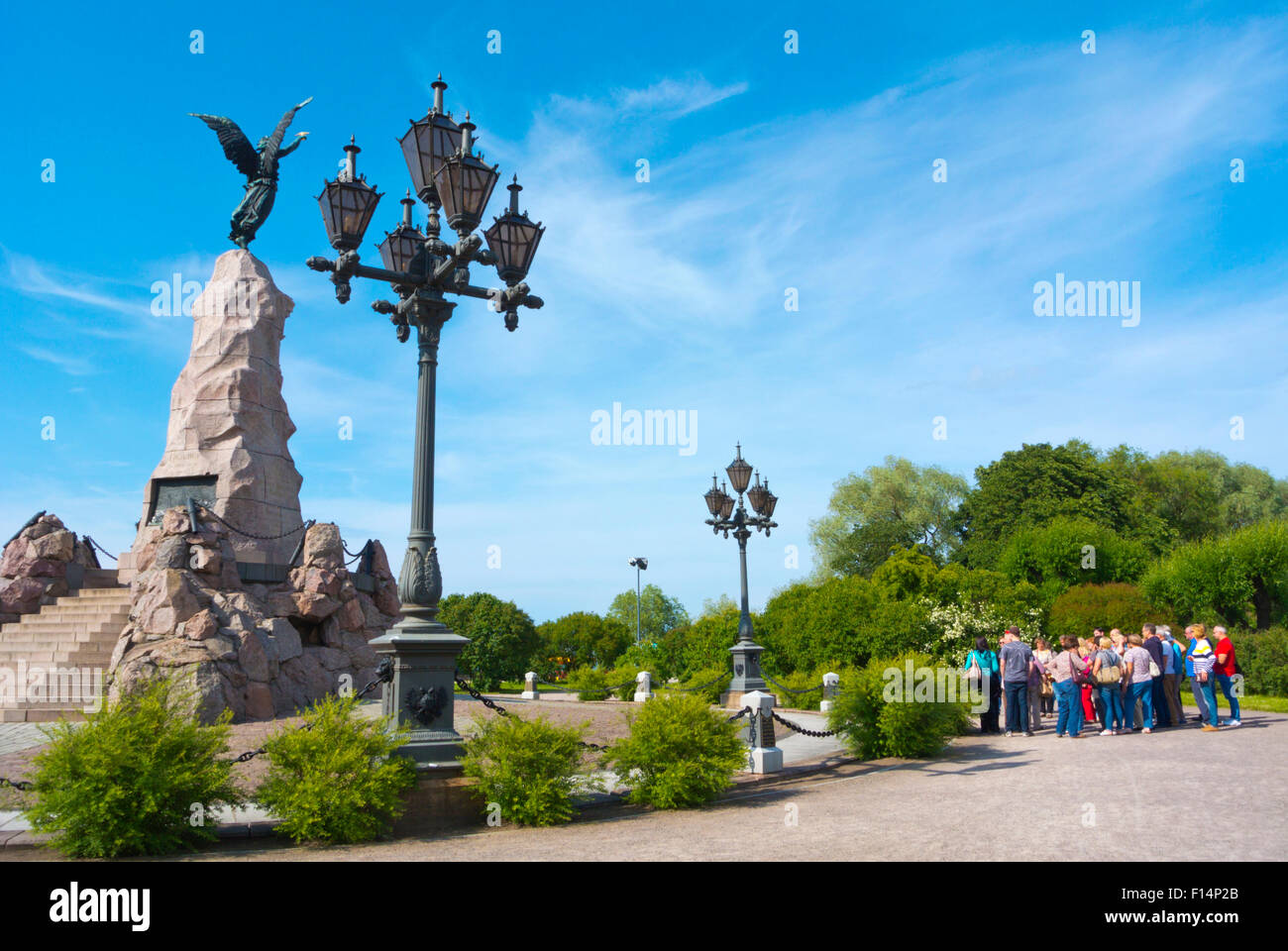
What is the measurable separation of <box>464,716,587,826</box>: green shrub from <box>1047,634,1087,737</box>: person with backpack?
29.9 feet

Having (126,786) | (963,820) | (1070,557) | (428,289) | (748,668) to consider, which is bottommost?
(963,820)

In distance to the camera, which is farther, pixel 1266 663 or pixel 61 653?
pixel 1266 663

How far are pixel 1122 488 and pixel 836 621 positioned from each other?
2669 cm

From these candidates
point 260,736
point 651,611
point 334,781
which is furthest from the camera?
point 651,611

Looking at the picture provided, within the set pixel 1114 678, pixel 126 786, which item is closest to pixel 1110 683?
pixel 1114 678

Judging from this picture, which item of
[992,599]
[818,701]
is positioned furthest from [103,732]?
[992,599]

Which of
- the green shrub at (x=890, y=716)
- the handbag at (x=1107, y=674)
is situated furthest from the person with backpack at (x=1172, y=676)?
the green shrub at (x=890, y=716)

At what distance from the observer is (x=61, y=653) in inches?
643

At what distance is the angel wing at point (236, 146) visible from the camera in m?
23.5

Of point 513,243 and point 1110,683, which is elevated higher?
point 513,243

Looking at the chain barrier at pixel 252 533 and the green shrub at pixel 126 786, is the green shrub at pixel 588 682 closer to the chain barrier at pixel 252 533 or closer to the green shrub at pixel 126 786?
the chain barrier at pixel 252 533

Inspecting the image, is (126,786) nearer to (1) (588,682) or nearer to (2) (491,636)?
(1) (588,682)

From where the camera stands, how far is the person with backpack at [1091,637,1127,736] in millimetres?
13992

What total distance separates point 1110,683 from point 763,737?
6.30m
